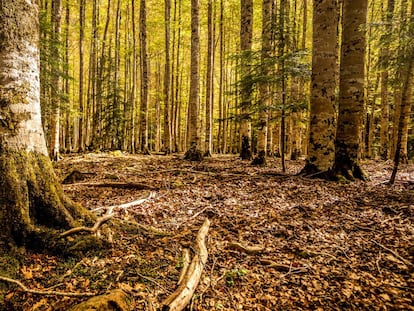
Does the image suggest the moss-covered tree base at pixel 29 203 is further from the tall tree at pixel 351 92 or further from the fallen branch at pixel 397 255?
the tall tree at pixel 351 92

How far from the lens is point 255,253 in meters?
3.36

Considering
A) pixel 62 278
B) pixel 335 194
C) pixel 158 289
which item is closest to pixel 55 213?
pixel 62 278

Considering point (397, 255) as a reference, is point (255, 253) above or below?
below

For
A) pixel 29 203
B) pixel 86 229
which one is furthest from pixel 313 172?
pixel 29 203

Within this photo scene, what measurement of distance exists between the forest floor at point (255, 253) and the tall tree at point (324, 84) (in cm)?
151

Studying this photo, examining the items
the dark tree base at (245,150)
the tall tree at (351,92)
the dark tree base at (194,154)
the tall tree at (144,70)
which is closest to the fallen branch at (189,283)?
the tall tree at (351,92)

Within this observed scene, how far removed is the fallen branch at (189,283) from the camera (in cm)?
222

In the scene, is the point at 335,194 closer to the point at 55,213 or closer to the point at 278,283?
A: the point at 278,283

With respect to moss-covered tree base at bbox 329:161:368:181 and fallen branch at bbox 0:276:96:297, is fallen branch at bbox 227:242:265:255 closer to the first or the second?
fallen branch at bbox 0:276:96:297

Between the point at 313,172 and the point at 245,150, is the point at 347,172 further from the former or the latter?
the point at 245,150

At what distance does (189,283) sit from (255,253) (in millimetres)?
1176

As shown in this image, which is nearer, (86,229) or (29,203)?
(29,203)

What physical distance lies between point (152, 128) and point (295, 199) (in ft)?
87.5

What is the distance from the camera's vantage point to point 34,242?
2727mm
